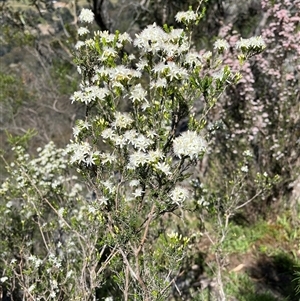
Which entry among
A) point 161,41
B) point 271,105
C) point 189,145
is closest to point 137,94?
point 161,41

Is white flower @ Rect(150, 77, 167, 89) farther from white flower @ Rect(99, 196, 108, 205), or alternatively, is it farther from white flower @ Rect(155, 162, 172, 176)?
white flower @ Rect(99, 196, 108, 205)

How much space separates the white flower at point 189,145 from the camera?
2236mm

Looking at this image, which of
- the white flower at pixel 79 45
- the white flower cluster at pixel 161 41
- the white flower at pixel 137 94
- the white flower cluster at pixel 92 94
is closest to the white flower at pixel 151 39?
the white flower cluster at pixel 161 41

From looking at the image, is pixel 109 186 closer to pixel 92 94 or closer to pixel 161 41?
pixel 92 94

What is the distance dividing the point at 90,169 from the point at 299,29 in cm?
504

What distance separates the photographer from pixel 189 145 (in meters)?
2.24

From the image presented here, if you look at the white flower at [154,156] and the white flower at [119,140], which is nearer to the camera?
the white flower at [154,156]

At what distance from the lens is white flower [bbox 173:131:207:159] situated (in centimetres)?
224

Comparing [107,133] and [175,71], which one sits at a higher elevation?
[175,71]

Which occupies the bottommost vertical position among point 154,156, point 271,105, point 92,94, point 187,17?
point 271,105

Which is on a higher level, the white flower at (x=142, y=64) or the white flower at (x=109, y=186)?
the white flower at (x=142, y=64)

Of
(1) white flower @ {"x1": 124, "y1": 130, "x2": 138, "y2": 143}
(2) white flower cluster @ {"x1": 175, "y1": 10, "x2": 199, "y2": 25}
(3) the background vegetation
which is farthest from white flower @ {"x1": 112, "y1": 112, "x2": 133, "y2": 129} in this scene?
(3) the background vegetation

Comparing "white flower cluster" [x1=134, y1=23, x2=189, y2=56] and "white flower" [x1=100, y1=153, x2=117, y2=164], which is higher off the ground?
"white flower cluster" [x1=134, y1=23, x2=189, y2=56]

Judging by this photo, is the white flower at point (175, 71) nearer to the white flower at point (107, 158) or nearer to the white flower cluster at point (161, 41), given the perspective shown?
the white flower cluster at point (161, 41)
